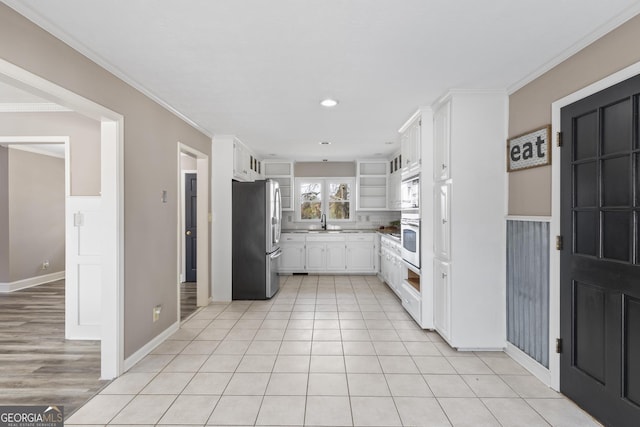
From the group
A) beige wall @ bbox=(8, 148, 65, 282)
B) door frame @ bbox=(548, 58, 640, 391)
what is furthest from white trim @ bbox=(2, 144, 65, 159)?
door frame @ bbox=(548, 58, 640, 391)

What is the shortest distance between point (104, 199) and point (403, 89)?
2792 mm

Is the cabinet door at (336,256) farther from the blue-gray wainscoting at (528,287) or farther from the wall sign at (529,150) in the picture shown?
the wall sign at (529,150)

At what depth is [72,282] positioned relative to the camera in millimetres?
3559

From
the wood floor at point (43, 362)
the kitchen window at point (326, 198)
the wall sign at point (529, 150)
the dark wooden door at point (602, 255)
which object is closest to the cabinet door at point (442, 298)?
the dark wooden door at point (602, 255)

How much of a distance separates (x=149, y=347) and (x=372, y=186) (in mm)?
5250

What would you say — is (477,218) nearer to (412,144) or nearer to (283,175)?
(412,144)

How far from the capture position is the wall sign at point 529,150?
2.58m

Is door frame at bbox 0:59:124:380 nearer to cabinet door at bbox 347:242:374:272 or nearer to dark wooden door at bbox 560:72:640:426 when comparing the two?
dark wooden door at bbox 560:72:640:426

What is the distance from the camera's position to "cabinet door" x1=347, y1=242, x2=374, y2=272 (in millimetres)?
6875

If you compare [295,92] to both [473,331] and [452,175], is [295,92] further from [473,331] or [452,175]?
[473,331]

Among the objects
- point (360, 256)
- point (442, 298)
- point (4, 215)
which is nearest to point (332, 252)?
point (360, 256)

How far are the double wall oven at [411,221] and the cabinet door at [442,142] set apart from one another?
39 centimetres

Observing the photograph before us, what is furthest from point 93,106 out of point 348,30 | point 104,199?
point 348,30

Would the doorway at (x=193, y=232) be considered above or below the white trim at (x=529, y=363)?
above
